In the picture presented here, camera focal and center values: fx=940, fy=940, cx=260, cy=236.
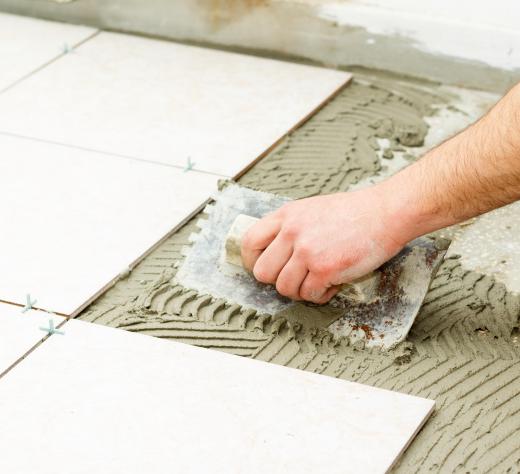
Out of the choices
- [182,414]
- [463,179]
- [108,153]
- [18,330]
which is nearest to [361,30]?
[108,153]

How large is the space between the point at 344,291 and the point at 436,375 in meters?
0.28

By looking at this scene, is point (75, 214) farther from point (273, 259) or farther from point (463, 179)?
point (463, 179)

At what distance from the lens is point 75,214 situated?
2.50 meters

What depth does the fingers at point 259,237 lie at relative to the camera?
2066 millimetres

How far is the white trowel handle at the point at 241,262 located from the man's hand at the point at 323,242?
0.13ft

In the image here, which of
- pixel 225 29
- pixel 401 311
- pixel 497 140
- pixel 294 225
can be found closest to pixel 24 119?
pixel 225 29

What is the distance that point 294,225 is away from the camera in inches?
79.7

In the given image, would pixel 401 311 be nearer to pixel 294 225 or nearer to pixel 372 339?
pixel 372 339

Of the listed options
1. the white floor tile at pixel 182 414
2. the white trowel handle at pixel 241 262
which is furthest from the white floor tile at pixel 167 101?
the white floor tile at pixel 182 414

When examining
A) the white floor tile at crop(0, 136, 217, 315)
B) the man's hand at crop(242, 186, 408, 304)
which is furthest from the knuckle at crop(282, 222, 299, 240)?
the white floor tile at crop(0, 136, 217, 315)

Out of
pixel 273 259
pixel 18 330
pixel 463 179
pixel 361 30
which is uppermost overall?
pixel 463 179

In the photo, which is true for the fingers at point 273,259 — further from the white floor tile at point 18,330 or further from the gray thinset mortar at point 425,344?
the white floor tile at point 18,330

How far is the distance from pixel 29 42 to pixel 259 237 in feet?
6.06

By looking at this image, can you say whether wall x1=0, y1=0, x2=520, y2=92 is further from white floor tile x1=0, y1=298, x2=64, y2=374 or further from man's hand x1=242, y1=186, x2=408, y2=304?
white floor tile x1=0, y1=298, x2=64, y2=374
